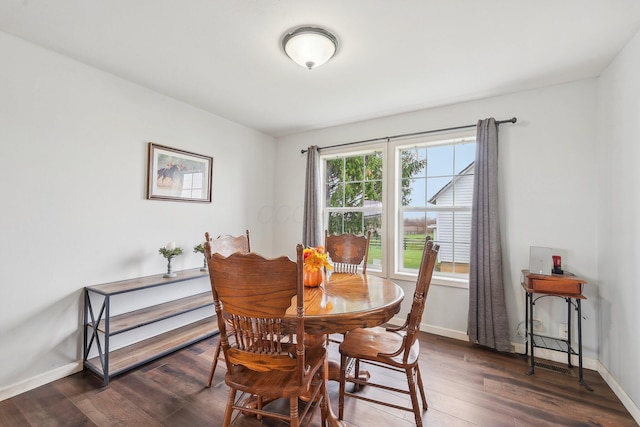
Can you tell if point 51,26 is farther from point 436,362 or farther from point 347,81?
point 436,362

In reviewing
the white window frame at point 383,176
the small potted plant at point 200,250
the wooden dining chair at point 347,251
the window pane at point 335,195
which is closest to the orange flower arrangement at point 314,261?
the wooden dining chair at point 347,251

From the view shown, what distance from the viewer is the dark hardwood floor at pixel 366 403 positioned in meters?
1.78

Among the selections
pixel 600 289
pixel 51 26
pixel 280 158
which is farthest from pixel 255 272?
pixel 280 158

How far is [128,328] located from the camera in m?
2.26

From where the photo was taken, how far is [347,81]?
8.64ft

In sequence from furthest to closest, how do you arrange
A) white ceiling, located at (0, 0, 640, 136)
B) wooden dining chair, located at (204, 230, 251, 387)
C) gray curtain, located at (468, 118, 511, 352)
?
gray curtain, located at (468, 118, 511, 352), wooden dining chair, located at (204, 230, 251, 387), white ceiling, located at (0, 0, 640, 136)

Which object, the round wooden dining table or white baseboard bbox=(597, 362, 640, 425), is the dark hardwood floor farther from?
the round wooden dining table

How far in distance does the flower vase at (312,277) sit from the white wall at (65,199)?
1795 mm

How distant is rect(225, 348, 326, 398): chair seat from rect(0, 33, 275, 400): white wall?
1.79 meters

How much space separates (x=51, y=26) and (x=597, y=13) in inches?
140

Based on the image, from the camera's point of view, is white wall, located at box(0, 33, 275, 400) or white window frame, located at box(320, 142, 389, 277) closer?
white wall, located at box(0, 33, 275, 400)

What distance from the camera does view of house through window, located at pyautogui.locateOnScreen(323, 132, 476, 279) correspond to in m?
3.13

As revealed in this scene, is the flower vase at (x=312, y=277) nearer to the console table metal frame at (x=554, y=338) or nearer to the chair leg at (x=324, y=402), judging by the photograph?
the chair leg at (x=324, y=402)

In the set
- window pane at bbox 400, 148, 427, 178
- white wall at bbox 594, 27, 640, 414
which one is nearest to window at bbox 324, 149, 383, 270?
A: window pane at bbox 400, 148, 427, 178
